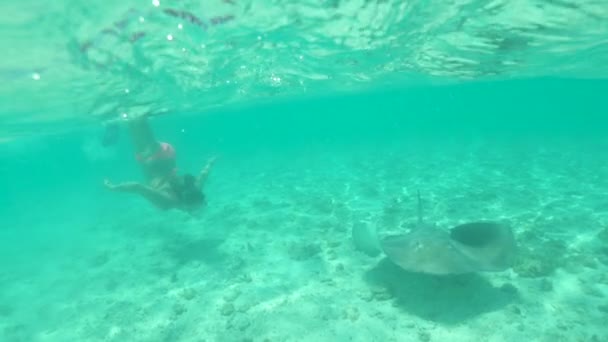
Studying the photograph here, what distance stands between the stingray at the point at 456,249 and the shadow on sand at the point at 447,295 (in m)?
1.45

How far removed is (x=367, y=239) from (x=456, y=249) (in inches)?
188

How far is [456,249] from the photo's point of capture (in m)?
8.42

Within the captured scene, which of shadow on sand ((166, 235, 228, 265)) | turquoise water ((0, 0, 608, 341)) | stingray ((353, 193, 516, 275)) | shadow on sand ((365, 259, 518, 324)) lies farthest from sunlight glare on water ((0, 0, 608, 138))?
shadow on sand ((365, 259, 518, 324))

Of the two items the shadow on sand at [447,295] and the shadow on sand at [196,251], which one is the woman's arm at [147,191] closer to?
the shadow on sand at [196,251]

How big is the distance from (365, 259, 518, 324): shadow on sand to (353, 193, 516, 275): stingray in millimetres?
1454

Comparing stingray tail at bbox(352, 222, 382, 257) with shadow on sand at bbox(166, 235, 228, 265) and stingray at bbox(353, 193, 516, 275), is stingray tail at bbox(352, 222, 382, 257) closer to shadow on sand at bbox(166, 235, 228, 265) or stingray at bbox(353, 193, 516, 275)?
stingray at bbox(353, 193, 516, 275)

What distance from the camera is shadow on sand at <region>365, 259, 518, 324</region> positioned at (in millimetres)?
9438

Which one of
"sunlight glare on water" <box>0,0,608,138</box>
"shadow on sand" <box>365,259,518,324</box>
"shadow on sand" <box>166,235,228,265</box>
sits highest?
"sunlight glare on water" <box>0,0,608,138</box>

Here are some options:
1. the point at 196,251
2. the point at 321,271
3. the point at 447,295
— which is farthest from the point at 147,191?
the point at 447,295

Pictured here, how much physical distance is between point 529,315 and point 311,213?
11.2 m

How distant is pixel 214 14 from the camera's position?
11.3 metres

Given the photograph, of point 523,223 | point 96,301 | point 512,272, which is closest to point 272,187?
point 96,301

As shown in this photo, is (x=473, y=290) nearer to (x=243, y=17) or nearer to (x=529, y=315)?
(x=529, y=315)

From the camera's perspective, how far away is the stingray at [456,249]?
806cm
